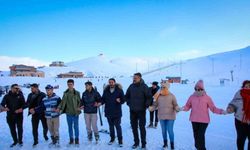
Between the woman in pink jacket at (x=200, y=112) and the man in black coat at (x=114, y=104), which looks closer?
the woman in pink jacket at (x=200, y=112)

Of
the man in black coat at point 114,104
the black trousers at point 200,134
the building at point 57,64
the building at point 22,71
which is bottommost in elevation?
the black trousers at point 200,134

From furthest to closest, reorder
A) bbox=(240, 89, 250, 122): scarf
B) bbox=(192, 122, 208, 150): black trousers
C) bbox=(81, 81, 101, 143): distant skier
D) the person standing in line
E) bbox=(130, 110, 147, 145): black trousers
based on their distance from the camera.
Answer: bbox=(81, 81, 101, 143): distant skier → the person standing in line → bbox=(130, 110, 147, 145): black trousers → bbox=(192, 122, 208, 150): black trousers → bbox=(240, 89, 250, 122): scarf

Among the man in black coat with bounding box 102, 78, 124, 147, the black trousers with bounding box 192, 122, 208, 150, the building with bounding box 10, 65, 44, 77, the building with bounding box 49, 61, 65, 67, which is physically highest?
the building with bounding box 49, 61, 65, 67

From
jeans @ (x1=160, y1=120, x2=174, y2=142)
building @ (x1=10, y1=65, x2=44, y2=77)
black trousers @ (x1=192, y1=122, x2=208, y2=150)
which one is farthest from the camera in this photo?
building @ (x1=10, y1=65, x2=44, y2=77)

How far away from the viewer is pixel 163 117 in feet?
23.2

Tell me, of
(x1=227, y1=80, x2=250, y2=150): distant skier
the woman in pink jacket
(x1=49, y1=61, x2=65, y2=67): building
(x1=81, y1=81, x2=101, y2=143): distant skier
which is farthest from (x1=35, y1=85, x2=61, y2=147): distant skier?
(x1=49, y1=61, x2=65, y2=67): building

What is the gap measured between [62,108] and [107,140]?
1.69 m

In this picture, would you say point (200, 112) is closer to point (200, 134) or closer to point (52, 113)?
point (200, 134)

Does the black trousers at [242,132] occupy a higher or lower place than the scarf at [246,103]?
lower

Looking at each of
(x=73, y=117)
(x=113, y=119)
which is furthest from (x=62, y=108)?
(x=113, y=119)

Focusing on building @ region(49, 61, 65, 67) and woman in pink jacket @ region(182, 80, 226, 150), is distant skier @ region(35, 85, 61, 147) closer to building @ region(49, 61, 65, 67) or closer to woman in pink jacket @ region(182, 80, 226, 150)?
woman in pink jacket @ region(182, 80, 226, 150)

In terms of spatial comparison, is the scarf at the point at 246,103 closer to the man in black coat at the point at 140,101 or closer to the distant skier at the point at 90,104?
the man in black coat at the point at 140,101

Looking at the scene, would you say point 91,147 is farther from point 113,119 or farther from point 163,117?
point 163,117

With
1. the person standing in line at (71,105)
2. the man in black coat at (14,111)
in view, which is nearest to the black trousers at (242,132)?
the person standing in line at (71,105)
